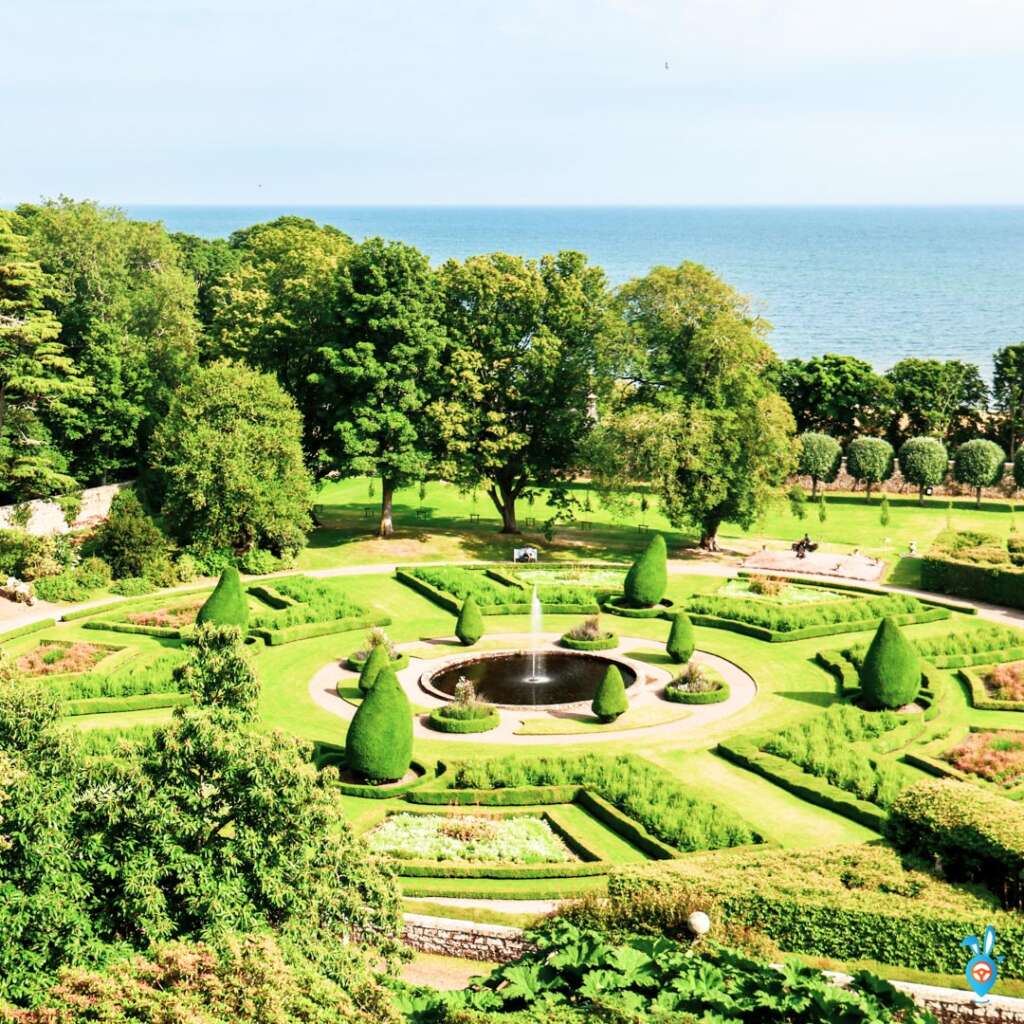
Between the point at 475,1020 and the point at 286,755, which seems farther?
the point at 286,755

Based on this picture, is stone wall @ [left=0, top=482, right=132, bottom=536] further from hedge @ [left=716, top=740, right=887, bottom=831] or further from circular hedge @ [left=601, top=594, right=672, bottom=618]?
hedge @ [left=716, top=740, right=887, bottom=831]

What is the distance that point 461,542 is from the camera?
200 feet

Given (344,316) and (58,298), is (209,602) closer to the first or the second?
(344,316)

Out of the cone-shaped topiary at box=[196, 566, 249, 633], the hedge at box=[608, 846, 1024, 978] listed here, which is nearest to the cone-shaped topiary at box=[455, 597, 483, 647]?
the cone-shaped topiary at box=[196, 566, 249, 633]

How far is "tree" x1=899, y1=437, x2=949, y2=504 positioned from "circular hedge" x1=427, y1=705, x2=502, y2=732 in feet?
150

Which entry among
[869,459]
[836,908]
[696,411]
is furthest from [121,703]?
[869,459]

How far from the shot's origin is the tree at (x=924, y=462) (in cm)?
7206

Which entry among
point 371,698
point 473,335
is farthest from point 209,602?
point 473,335

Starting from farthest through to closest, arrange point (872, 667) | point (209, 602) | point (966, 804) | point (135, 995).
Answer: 1. point (209, 602)
2. point (872, 667)
3. point (966, 804)
4. point (135, 995)

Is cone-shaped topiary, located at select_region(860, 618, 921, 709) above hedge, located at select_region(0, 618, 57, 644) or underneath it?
above

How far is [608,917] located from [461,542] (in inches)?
1568

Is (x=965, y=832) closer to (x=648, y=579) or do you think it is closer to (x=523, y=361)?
(x=648, y=579)

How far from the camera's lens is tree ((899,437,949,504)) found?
72.1m

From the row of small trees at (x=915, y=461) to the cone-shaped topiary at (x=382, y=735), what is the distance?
1873 inches
